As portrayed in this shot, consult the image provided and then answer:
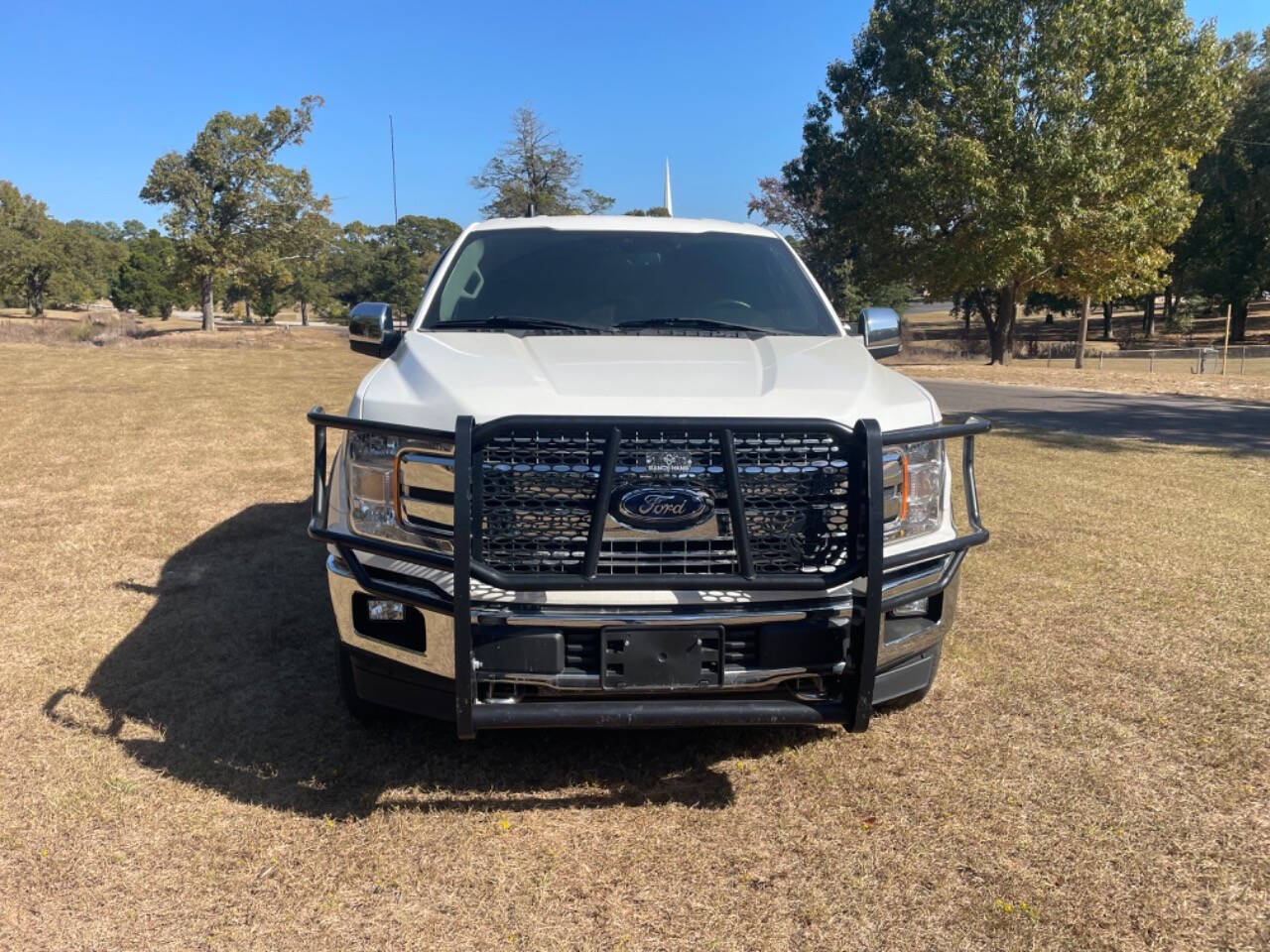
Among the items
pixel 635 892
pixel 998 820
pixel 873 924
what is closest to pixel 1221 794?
pixel 998 820

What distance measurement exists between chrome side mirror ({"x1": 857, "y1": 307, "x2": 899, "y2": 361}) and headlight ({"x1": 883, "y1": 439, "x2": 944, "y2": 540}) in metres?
1.36

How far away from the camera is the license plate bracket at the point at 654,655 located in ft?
8.45

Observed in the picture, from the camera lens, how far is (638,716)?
2.62m

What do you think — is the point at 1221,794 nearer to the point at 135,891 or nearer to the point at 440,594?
the point at 440,594

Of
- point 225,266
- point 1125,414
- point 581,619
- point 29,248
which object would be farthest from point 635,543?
point 29,248

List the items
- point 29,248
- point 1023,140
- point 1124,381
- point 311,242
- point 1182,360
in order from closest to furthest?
point 1124,381 → point 1023,140 → point 1182,360 → point 311,242 → point 29,248

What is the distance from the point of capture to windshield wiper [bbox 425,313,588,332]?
3738 millimetres

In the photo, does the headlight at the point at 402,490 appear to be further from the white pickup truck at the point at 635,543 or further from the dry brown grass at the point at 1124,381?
the dry brown grass at the point at 1124,381

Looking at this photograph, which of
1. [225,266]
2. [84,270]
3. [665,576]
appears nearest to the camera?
[665,576]

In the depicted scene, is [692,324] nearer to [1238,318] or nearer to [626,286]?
[626,286]

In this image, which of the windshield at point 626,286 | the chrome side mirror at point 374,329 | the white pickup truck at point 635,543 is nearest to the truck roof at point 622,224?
the windshield at point 626,286

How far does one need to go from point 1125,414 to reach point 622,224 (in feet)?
42.6

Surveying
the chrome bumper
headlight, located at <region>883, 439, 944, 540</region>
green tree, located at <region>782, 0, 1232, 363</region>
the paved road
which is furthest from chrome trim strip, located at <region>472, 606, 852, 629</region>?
green tree, located at <region>782, 0, 1232, 363</region>

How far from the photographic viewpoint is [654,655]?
2.58 m
